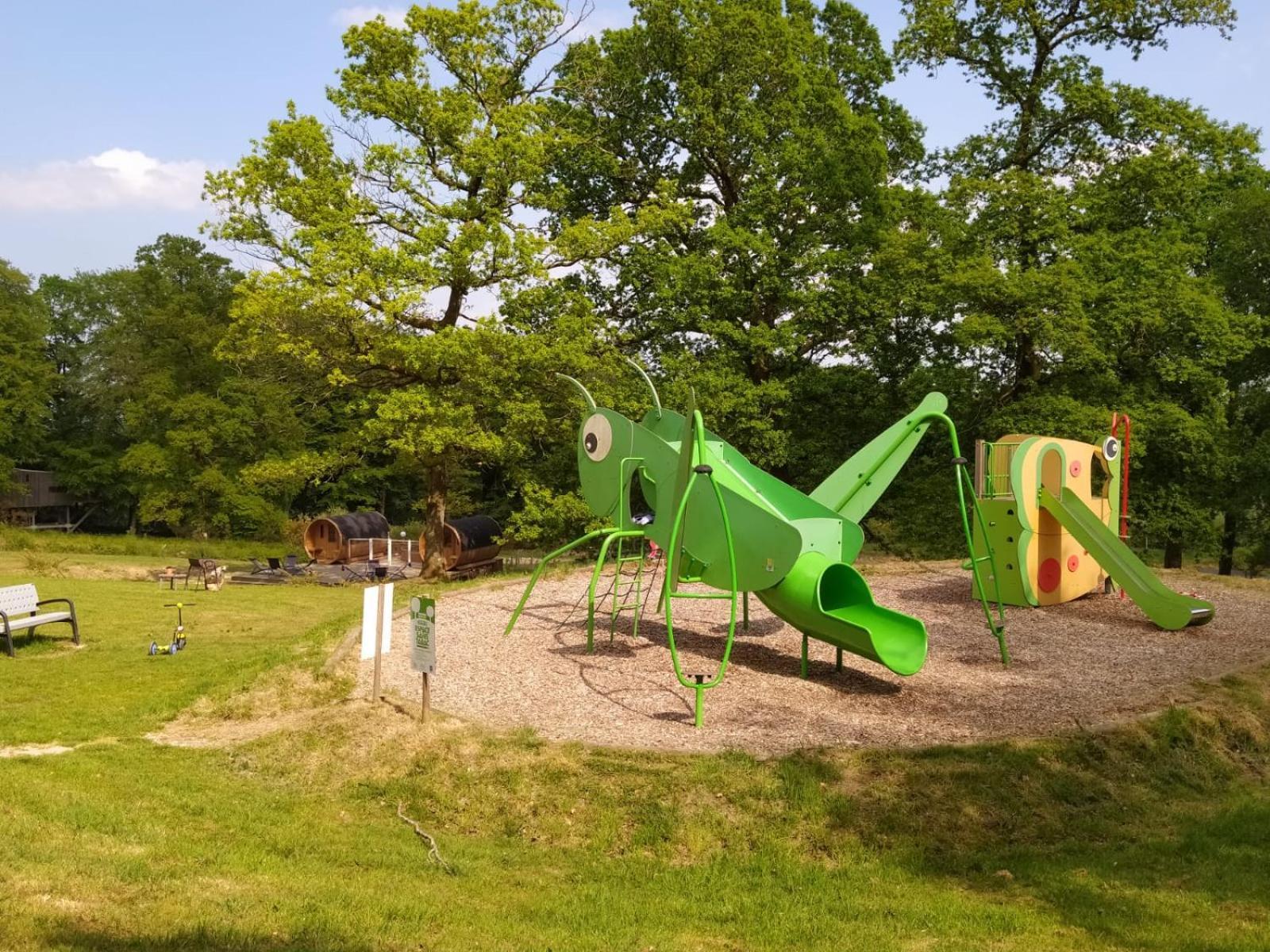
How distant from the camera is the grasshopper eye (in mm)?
11539

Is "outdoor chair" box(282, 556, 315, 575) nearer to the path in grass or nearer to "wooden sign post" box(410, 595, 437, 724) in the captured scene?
the path in grass

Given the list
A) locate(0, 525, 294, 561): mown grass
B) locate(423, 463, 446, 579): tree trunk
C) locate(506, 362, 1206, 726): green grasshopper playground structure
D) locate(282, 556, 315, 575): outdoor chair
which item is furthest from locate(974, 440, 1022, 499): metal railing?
locate(0, 525, 294, 561): mown grass

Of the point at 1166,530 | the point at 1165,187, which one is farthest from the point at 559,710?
the point at 1165,187

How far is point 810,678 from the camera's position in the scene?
10.4 meters

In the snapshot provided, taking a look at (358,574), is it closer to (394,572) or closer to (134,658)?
(394,572)

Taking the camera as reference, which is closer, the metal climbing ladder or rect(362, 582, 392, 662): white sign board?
the metal climbing ladder

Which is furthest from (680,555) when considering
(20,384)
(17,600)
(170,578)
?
(20,384)


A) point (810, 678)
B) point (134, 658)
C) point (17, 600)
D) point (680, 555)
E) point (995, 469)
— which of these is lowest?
point (134, 658)

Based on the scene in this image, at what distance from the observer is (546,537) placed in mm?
22312

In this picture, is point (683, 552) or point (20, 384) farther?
point (20, 384)

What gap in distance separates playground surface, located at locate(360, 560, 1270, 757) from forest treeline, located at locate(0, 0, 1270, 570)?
6863 millimetres

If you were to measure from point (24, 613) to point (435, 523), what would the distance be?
10.1 metres

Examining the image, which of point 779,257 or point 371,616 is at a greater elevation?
point 779,257

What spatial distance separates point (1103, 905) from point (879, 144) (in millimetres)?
19810
